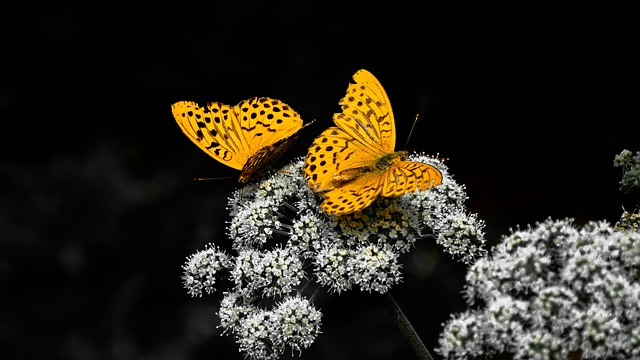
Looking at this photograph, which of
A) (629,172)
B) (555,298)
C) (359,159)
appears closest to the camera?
(555,298)

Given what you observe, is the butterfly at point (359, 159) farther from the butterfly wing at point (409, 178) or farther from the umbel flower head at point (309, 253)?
the umbel flower head at point (309, 253)

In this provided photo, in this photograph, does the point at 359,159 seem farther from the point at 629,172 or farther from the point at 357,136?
the point at 629,172

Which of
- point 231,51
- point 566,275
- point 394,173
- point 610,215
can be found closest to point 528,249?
point 566,275

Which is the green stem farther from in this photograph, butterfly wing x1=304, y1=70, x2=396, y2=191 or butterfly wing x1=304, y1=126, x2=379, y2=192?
butterfly wing x1=304, y1=70, x2=396, y2=191

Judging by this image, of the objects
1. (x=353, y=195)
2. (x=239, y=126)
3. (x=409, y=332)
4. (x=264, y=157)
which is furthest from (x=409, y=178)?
(x=239, y=126)

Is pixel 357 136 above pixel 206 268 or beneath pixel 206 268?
above

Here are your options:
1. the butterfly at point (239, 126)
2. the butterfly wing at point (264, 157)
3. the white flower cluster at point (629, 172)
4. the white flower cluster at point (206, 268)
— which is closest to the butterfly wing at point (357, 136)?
the butterfly wing at point (264, 157)
